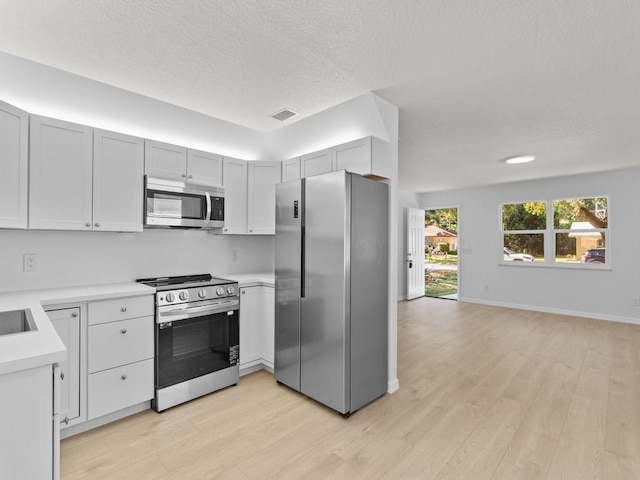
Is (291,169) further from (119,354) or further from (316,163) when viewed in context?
(119,354)

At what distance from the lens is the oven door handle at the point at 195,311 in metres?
2.56

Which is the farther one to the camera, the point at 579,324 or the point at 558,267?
the point at 558,267

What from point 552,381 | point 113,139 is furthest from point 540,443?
point 113,139

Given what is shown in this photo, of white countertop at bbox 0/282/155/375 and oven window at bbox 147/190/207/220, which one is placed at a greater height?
oven window at bbox 147/190/207/220

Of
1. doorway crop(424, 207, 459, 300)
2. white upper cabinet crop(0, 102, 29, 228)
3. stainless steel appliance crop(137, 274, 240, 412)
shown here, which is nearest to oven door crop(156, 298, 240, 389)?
stainless steel appliance crop(137, 274, 240, 412)

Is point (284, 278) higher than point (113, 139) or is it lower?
lower

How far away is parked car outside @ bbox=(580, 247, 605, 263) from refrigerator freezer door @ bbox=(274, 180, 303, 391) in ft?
19.2

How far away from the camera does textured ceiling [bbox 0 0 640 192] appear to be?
1771 millimetres

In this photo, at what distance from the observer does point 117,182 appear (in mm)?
2621

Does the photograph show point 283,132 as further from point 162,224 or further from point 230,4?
point 230,4

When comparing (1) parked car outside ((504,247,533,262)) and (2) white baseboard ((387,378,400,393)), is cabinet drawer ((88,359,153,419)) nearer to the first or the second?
(2) white baseboard ((387,378,400,393))

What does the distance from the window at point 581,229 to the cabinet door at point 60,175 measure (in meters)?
7.31

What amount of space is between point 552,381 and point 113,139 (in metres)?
4.59

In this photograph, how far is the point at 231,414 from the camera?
2523 millimetres
